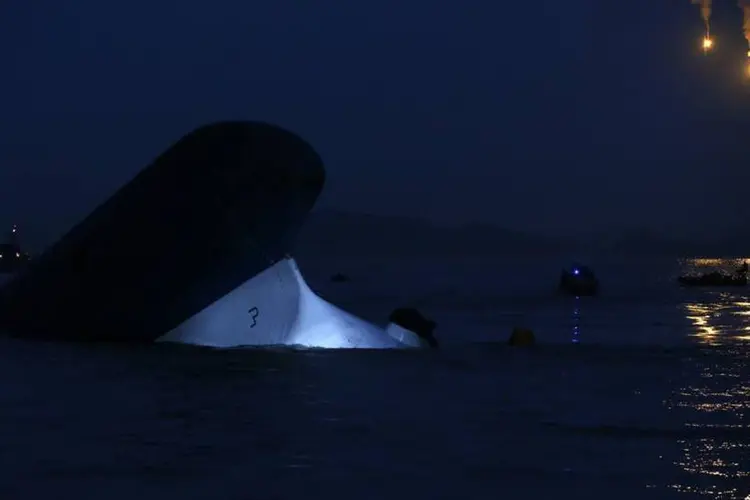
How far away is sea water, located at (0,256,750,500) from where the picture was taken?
1264 cm

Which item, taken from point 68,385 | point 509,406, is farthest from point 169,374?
point 509,406

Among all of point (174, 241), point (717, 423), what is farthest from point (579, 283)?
point (717, 423)

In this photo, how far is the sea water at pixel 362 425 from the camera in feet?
41.5

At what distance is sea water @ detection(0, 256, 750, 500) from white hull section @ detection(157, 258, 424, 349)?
0.60 metres

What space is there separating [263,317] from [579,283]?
293ft

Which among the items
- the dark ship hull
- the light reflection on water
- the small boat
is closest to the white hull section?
the dark ship hull

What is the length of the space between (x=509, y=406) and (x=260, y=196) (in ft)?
35.7

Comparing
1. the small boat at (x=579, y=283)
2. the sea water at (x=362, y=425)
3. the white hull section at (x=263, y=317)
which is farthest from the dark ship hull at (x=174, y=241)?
the small boat at (x=579, y=283)

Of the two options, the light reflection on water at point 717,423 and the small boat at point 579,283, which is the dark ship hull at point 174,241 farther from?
the small boat at point 579,283

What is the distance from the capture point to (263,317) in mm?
27188

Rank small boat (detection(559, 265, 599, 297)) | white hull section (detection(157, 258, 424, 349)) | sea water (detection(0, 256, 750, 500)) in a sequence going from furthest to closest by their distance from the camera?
1. small boat (detection(559, 265, 599, 297))
2. white hull section (detection(157, 258, 424, 349))
3. sea water (detection(0, 256, 750, 500))

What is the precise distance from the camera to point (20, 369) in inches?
900

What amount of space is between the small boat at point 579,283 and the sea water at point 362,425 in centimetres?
8317

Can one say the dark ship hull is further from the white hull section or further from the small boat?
the small boat
